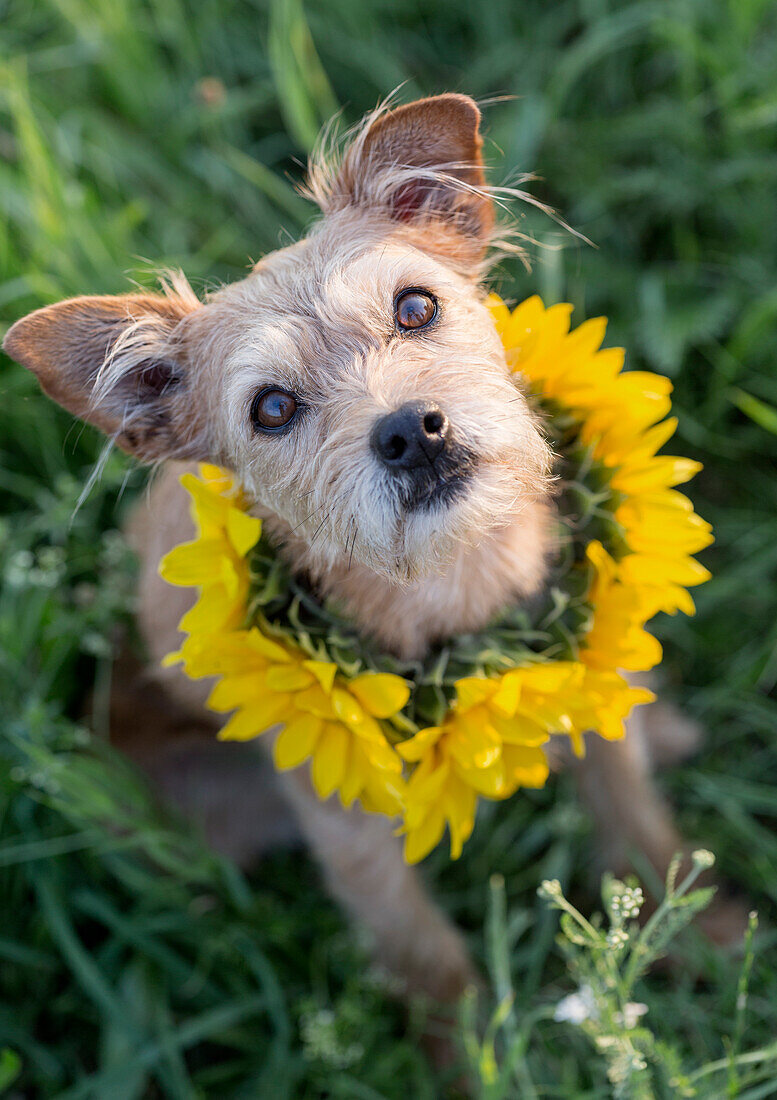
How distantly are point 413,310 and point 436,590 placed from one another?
0.70m

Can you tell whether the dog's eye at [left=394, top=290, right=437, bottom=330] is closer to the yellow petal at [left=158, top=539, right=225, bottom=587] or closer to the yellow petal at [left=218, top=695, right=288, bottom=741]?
the yellow petal at [left=158, top=539, right=225, bottom=587]

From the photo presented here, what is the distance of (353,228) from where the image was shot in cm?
210

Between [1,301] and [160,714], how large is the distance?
1690mm

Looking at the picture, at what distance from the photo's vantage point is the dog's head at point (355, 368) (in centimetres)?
172

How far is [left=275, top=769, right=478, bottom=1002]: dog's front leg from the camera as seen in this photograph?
2533 mm

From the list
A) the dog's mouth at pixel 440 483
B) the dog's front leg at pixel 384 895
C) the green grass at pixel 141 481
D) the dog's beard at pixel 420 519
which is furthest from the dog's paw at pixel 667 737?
the dog's mouth at pixel 440 483

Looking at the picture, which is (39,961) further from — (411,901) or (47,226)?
(47,226)

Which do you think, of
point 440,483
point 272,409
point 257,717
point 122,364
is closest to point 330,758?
point 257,717

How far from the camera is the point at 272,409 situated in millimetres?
1961

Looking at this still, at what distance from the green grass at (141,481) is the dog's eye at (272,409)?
0.75 m

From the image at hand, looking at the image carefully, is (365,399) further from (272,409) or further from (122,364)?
(122,364)

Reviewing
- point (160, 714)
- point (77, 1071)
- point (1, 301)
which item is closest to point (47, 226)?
point (1, 301)

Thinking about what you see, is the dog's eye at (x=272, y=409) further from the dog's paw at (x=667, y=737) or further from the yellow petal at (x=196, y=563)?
the dog's paw at (x=667, y=737)

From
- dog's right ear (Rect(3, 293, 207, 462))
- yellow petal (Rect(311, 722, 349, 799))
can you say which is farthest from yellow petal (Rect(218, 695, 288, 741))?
dog's right ear (Rect(3, 293, 207, 462))
